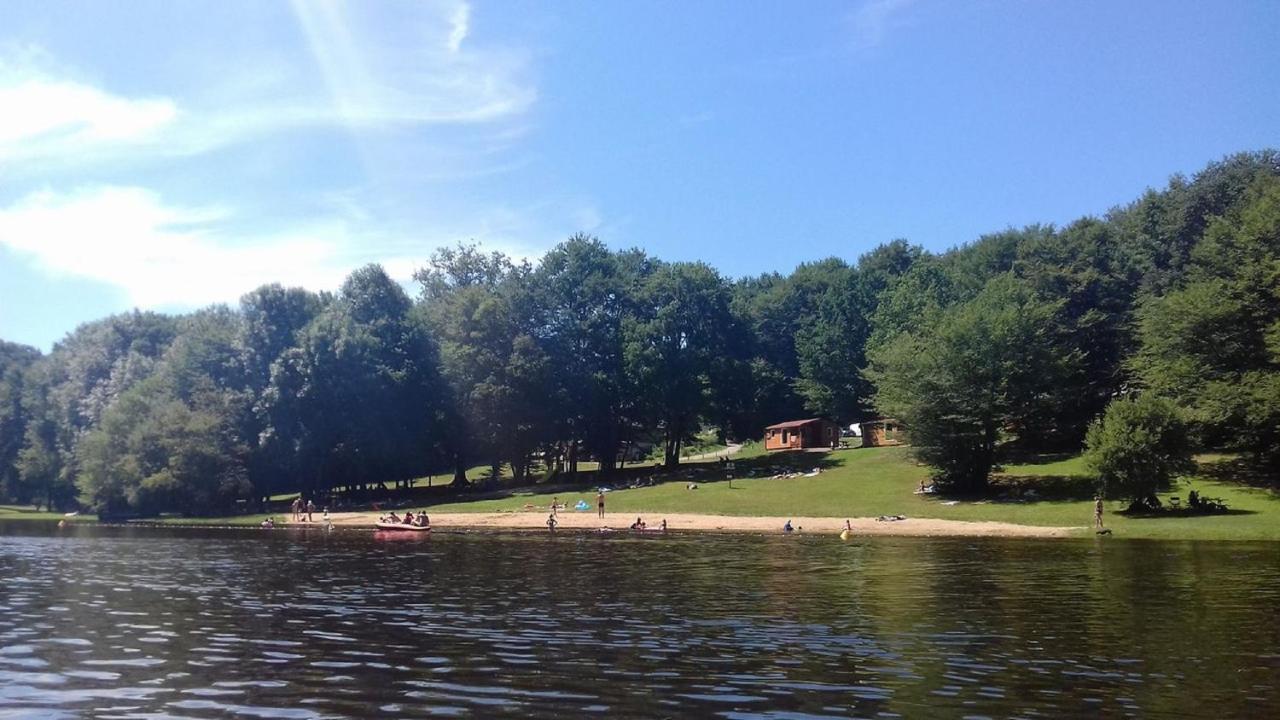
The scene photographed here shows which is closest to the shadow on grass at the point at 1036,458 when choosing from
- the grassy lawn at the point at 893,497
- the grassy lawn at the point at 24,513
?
the grassy lawn at the point at 893,497

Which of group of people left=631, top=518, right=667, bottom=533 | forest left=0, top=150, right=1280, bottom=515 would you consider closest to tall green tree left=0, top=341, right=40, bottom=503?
forest left=0, top=150, right=1280, bottom=515

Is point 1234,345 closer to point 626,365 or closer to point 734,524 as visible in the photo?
point 734,524

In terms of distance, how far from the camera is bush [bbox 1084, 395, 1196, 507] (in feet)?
176

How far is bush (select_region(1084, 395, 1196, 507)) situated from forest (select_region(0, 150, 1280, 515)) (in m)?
11.0

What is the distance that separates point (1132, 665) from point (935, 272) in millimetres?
103026

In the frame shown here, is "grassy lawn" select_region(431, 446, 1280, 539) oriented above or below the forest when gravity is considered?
below

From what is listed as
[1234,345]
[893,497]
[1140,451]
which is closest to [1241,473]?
[1234,345]

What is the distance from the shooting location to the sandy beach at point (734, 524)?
171ft

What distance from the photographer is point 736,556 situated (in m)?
40.3

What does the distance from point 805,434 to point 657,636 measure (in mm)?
85002

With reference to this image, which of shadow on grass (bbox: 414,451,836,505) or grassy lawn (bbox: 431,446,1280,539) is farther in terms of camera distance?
shadow on grass (bbox: 414,451,836,505)

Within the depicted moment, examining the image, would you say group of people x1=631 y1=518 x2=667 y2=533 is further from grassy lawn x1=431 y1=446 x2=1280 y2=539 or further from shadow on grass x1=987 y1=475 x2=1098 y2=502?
shadow on grass x1=987 y1=475 x2=1098 y2=502

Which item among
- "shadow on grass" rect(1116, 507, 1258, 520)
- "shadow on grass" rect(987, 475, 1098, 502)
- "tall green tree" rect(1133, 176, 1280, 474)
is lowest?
"shadow on grass" rect(1116, 507, 1258, 520)

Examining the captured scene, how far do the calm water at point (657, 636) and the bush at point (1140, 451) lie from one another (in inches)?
543
